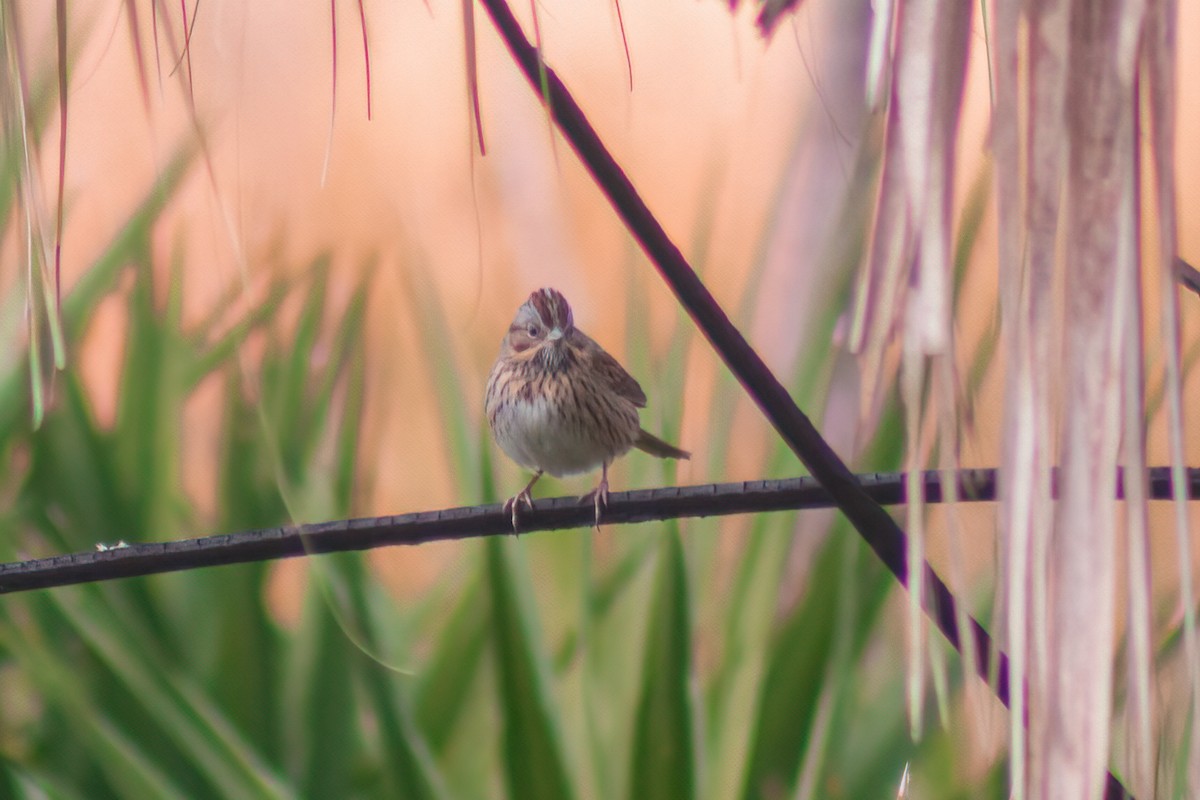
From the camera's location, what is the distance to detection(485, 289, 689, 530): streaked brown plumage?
2115 mm

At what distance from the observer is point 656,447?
6.04 feet

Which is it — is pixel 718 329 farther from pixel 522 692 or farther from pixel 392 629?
pixel 392 629

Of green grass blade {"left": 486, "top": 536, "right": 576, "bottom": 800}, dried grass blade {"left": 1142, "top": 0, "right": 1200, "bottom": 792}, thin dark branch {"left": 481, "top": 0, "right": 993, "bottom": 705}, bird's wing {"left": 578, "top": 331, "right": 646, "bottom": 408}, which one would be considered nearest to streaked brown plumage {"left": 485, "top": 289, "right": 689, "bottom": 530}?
bird's wing {"left": 578, "top": 331, "right": 646, "bottom": 408}

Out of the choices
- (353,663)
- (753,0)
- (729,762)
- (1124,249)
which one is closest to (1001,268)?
(1124,249)

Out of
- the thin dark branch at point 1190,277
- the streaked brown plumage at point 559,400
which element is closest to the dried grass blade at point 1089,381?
the thin dark branch at point 1190,277

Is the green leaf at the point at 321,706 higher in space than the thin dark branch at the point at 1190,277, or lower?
lower

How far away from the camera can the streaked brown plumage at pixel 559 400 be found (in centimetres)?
212

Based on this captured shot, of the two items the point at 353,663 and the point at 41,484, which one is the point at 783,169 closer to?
the point at 353,663

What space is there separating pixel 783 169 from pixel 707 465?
0.47 metres

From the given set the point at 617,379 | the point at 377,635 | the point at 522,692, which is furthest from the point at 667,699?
the point at 617,379

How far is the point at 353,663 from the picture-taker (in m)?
1.56

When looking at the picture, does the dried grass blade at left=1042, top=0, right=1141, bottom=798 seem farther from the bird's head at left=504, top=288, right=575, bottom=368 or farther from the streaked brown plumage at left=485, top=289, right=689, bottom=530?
the bird's head at left=504, top=288, right=575, bottom=368

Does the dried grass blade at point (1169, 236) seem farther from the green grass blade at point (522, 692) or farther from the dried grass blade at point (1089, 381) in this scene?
the green grass blade at point (522, 692)

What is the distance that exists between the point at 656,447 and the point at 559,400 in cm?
36
